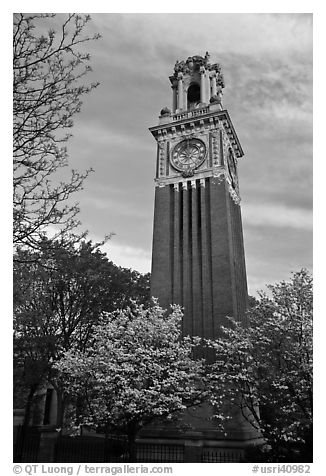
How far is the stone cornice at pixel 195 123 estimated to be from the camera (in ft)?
119

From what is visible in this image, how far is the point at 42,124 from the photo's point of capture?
11.1 meters

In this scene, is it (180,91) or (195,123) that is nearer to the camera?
(195,123)

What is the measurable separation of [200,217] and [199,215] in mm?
295

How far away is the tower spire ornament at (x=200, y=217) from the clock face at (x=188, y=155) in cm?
9

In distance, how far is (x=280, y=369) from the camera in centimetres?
1867

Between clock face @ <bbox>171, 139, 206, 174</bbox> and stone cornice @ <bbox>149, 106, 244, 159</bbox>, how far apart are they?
4.34ft

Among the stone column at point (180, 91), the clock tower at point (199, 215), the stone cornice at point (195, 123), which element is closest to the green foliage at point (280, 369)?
the clock tower at point (199, 215)

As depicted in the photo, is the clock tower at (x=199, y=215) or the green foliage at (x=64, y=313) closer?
the green foliage at (x=64, y=313)

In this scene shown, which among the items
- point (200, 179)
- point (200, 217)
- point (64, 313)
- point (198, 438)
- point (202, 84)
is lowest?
point (198, 438)

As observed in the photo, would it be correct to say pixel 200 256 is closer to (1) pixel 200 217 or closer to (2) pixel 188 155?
(1) pixel 200 217

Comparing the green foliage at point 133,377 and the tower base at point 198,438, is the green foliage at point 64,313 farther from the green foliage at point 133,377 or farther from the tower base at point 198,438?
the tower base at point 198,438

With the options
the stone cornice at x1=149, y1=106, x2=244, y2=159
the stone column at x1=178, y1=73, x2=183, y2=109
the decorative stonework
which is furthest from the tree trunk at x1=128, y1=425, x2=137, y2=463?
the stone column at x1=178, y1=73, x2=183, y2=109

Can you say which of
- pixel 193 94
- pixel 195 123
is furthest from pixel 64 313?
pixel 193 94
